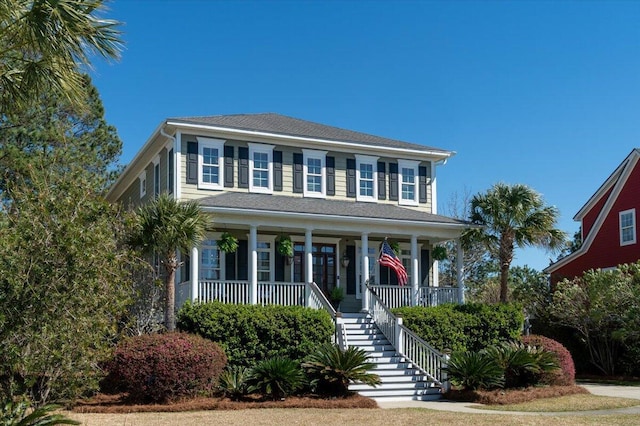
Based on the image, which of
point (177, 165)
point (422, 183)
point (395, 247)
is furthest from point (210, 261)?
point (422, 183)

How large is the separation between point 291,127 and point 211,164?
12.7 feet

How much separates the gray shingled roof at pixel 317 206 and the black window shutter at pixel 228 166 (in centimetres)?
43

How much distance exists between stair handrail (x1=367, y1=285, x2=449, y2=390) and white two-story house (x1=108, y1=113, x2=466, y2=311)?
44.6 inches

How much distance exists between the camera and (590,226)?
34.8 metres

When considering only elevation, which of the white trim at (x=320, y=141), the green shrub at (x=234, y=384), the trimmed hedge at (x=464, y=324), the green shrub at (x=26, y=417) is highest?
the white trim at (x=320, y=141)

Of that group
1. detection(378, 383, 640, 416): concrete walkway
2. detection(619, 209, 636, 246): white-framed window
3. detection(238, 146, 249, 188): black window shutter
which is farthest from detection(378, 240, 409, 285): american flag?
detection(619, 209, 636, 246): white-framed window

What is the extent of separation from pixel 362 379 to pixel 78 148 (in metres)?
25.1

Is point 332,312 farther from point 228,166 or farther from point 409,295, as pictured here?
point 228,166

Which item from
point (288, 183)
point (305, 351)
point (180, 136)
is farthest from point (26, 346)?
point (288, 183)

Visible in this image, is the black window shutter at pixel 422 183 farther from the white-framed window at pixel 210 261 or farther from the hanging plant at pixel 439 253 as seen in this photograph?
the white-framed window at pixel 210 261

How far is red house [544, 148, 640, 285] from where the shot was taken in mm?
30141

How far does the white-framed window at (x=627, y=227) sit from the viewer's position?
→ 30016 millimetres

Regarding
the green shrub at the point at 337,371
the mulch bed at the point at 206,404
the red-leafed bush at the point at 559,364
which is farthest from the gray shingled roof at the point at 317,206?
the mulch bed at the point at 206,404

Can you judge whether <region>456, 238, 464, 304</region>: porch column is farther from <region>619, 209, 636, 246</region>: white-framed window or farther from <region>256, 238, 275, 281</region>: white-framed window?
<region>619, 209, 636, 246</region>: white-framed window
